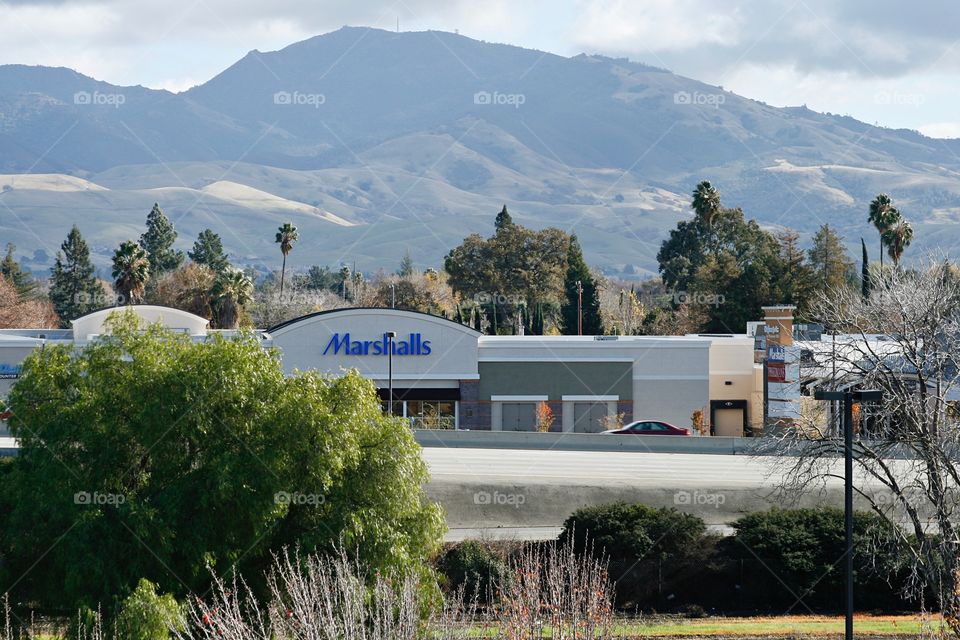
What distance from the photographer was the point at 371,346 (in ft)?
210

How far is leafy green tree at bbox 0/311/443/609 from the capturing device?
25.9 metres

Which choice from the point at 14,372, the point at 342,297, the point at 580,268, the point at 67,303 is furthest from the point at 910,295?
the point at 342,297

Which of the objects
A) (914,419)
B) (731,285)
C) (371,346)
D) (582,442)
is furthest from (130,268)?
(914,419)

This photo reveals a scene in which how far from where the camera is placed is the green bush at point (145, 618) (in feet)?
73.4

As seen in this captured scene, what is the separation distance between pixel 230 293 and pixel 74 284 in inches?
1981

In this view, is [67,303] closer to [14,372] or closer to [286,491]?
[14,372]

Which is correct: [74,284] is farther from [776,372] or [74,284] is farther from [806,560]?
[806,560]

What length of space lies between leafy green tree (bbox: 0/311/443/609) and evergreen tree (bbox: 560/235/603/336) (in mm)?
70457

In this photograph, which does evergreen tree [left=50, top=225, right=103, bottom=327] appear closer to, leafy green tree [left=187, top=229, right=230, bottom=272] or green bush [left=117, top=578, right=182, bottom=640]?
leafy green tree [left=187, top=229, right=230, bottom=272]

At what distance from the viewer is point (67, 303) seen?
128 metres

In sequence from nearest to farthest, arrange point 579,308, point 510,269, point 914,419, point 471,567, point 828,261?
point 914,419 < point 471,567 < point 579,308 < point 828,261 < point 510,269

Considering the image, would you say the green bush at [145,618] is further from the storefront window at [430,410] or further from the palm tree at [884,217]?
the palm tree at [884,217]

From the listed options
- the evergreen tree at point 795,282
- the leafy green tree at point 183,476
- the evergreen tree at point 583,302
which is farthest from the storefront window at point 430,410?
the leafy green tree at point 183,476

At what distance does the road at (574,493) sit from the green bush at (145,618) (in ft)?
53.8
